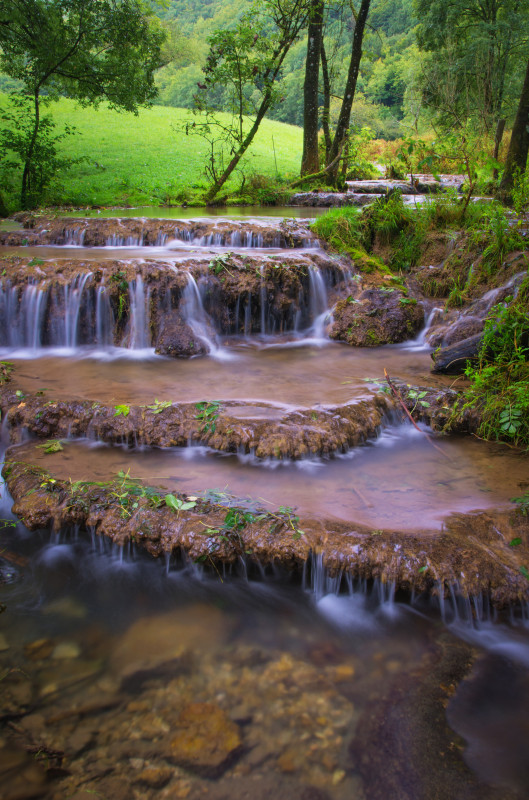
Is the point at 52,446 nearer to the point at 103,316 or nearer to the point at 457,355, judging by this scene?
the point at 103,316

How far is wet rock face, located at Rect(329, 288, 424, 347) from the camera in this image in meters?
7.23

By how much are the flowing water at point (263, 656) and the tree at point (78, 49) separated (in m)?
14.2

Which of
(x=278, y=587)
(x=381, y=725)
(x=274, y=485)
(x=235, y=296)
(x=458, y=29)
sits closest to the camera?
(x=381, y=725)

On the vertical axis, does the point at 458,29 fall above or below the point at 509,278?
above

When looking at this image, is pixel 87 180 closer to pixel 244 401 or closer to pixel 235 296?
pixel 235 296

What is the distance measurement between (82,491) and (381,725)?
98.5 inches

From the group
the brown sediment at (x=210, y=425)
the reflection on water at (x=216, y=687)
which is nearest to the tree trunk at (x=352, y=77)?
the brown sediment at (x=210, y=425)

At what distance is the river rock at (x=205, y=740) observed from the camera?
2197mm

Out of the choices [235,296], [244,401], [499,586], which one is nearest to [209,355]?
[235,296]

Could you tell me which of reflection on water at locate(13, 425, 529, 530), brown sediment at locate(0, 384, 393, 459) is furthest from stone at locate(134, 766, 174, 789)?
brown sediment at locate(0, 384, 393, 459)

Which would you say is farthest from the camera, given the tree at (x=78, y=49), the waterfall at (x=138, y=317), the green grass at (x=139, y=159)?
the green grass at (x=139, y=159)

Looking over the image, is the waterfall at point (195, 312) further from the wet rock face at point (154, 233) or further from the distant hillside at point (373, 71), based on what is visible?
the distant hillside at point (373, 71)

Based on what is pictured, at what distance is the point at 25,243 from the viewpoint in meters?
10.3

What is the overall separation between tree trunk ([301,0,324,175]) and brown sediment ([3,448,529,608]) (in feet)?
55.8
